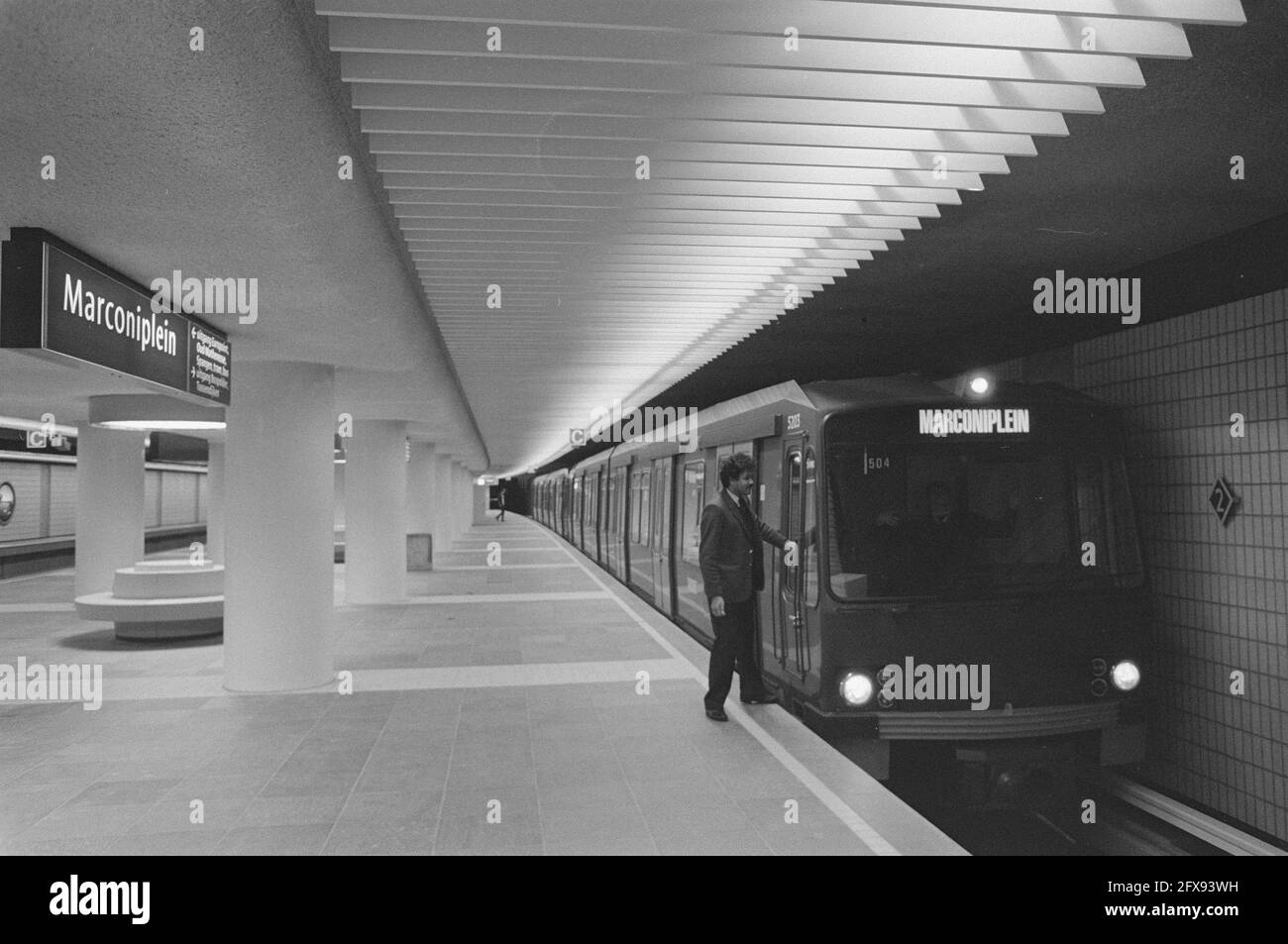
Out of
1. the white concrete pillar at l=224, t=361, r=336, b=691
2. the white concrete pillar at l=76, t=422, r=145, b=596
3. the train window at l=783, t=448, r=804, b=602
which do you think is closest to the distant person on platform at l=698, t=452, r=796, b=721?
the train window at l=783, t=448, r=804, b=602

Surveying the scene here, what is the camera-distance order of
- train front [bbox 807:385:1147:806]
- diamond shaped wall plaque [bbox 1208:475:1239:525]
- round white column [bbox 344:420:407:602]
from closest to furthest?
1. train front [bbox 807:385:1147:806]
2. diamond shaped wall plaque [bbox 1208:475:1239:525]
3. round white column [bbox 344:420:407:602]

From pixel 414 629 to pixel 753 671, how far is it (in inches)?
238

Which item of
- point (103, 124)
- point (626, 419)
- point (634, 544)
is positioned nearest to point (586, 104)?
point (103, 124)

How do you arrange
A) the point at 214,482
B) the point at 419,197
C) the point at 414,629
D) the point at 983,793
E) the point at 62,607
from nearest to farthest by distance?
the point at 419,197
the point at 983,793
the point at 414,629
the point at 62,607
the point at 214,482

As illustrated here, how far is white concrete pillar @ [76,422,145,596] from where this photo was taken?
1509 cm

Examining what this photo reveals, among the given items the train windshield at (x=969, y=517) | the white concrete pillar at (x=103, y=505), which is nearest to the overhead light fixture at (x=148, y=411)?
the white concrete pillar at (x=103, y=505)

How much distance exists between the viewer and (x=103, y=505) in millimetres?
15227

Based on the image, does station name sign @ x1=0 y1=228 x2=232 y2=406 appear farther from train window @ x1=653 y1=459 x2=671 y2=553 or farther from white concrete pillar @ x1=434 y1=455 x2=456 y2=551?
white concrete pillar @ x1=434 y1=455 x2=456 y2=551

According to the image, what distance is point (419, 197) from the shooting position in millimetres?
5500

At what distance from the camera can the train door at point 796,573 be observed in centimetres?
650

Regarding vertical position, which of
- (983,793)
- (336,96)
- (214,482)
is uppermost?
(336,96)

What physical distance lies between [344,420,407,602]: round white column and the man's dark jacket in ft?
30.1

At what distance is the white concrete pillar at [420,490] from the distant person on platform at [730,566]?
1654 centimetres

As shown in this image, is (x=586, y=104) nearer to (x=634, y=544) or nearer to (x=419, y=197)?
(x=419, y=197)
